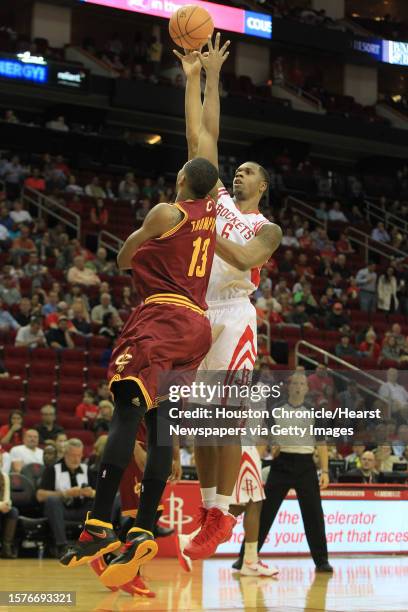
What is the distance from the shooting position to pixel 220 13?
2845 cm

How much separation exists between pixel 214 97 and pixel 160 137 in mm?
25226

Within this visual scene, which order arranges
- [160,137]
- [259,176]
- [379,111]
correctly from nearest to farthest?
[259,176] → [160,137] → [379,111]

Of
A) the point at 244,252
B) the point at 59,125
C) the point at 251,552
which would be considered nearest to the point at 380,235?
the point at 59,125

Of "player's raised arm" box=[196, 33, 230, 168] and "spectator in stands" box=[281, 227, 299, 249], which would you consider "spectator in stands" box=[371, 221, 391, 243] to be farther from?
"player's raised arm" box=[196, 33, 230, 168]

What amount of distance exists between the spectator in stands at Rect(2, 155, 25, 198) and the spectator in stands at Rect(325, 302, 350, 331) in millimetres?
7693

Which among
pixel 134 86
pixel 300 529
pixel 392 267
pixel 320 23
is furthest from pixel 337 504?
pixel 320 23

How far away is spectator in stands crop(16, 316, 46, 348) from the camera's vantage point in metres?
17.2

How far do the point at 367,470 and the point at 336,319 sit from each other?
779 cm

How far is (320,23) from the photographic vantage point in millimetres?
32625

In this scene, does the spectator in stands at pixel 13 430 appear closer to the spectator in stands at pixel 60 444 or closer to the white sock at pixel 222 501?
the spectator in stands at pixel 60 444

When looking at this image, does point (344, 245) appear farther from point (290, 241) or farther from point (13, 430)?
point (13, 430)

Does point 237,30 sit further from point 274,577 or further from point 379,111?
point 274,577

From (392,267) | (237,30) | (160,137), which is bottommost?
(392,267)

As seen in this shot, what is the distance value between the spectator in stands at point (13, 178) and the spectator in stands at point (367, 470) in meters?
11.7
